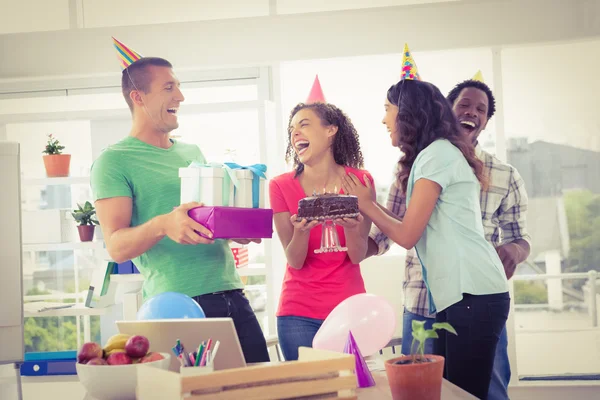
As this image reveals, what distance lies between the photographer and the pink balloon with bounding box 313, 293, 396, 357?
6.59 feet

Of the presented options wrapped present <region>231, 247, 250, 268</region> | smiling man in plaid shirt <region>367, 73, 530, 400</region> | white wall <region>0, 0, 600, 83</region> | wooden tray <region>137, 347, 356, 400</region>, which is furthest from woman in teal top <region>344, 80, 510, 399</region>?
white wall <region>0, 0, 600, 83</region>

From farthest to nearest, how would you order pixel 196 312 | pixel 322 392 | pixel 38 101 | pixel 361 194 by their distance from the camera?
1. pixel 38 101
2. pixel 361 194
3. pixel 196 312
4. pixel 322 392

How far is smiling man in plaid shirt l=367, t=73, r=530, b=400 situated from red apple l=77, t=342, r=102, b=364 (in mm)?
1425

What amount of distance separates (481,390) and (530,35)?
2.75 metres

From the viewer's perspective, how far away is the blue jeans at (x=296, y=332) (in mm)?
2490

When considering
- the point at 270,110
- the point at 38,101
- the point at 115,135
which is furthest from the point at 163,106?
the point at 38,101

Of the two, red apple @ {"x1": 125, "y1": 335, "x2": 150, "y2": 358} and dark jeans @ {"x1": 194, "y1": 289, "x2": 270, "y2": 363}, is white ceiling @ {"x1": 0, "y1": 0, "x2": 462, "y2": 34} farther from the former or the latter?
red apple @ {"x1": 125, "y1": 335, "x2": 150, "y2": 358}

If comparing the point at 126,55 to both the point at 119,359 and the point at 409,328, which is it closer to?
the point at 119,359

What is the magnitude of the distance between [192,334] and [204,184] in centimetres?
54

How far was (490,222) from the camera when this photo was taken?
2.87m

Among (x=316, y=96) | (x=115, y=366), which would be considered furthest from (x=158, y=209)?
(x=316, y=96)

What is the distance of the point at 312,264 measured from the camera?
2.57m

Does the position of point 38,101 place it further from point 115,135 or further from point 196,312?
point 196,312

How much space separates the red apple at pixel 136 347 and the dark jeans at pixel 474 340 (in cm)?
100
